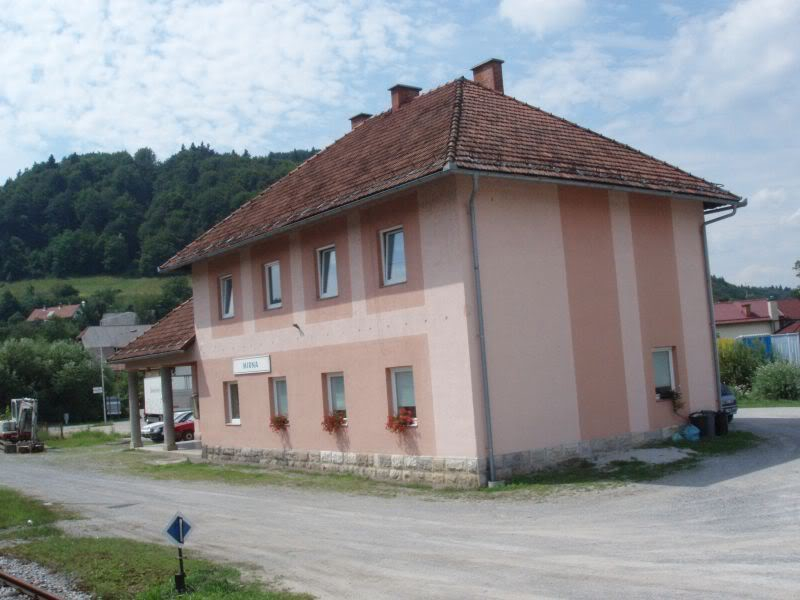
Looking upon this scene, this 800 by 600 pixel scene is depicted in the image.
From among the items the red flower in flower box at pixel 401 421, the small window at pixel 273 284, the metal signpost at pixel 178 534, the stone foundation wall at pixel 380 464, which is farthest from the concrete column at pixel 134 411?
the metal signpost at pixel 178 534

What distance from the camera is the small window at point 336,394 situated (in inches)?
728

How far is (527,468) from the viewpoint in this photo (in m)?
15.0

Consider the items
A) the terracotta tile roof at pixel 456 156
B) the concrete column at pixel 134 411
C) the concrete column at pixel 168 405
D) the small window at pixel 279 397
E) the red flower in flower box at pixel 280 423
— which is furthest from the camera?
the concrete column at pixel 134 411

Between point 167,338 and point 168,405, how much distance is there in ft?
10.2

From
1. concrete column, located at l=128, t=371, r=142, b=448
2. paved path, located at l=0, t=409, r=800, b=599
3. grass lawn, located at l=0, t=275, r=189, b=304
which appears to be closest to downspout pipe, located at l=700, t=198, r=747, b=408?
paved path, located at l=0, t=409, r=800, b=599

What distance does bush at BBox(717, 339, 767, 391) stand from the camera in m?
32.6

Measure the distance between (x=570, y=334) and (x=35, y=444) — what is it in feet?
84.5

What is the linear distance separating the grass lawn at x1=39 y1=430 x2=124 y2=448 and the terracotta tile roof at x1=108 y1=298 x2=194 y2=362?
913 cm

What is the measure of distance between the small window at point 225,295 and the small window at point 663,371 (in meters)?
11.1

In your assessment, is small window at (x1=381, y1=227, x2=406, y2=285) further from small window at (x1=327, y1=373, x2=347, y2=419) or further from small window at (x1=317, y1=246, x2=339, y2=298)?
small window at (x1=327, y1=373, x2=347, y2=419)

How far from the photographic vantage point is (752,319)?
2719 inches

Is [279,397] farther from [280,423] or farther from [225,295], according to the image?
[225,295]

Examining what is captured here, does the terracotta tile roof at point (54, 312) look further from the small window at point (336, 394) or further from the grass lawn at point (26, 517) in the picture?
the grass lawn at point (26, 517)

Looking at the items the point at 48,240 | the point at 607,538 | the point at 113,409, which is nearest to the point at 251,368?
the point at 607,538
